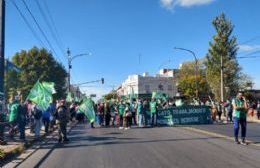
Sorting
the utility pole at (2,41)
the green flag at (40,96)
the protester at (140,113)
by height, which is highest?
the utility pole at (2,41)

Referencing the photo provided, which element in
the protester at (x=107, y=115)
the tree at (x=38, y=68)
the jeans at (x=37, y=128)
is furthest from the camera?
the tree at (x=38, y=68)

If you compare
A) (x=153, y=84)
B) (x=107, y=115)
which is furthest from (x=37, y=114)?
(x=153, y=84)

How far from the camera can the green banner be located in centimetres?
3275

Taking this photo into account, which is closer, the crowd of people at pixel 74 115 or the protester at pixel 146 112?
the crowd of people at pixel 74 115

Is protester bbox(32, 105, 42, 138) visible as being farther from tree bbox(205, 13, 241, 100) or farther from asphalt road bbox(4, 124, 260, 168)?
tree bbox(205, 13, 241, 100)

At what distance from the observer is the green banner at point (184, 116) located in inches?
1289

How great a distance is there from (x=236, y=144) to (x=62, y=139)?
694 centimetres

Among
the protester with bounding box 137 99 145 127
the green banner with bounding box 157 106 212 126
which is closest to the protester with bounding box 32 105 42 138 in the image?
the protester with bounding box 137 99 145 127

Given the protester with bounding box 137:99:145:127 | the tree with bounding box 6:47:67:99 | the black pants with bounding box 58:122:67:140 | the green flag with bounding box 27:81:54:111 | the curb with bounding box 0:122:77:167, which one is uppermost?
the tree with bounding box 6:47:67:99

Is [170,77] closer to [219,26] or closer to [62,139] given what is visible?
[219,26]

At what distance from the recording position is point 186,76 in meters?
122

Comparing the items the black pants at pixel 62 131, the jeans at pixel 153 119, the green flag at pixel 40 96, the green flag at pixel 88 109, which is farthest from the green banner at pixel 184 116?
the black pants at pixel 62 131

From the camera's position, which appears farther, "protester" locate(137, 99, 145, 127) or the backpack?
"protester" locate(137, 99, 145, 127)

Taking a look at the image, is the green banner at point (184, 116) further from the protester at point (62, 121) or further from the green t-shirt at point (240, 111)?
the green t-shirt at point (240, 111)
